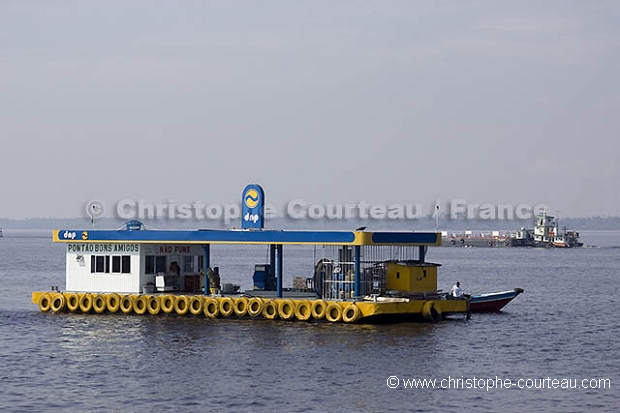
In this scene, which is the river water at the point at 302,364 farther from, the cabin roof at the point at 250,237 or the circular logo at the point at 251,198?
the circular logo at the point at 251,198

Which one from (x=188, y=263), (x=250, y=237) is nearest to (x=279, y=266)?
(x=250, y=237)

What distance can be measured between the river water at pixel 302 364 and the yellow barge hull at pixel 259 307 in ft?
1.95

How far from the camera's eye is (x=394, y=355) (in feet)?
154

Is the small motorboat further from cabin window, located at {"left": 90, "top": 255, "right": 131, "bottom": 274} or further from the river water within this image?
cabin window, located at {"left": 90, "top": 255, "right": 131, "bottom": 274}

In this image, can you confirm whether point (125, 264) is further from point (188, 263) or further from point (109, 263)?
point (188, 263)

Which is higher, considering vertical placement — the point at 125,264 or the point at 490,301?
the point at 125,264

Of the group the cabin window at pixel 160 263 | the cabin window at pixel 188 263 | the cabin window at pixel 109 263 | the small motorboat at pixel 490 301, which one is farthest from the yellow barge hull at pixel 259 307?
the small motorboat at pixel 490 301

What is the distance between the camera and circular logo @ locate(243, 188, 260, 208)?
58981 mm

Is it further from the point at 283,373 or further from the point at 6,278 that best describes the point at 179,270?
the point at 6,278

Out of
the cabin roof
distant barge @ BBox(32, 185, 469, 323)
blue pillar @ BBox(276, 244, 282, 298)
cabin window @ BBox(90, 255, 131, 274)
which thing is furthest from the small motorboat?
cabin window @ BBox(90, 255, 131, 274)

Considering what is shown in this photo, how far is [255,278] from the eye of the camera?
6116 centimetres

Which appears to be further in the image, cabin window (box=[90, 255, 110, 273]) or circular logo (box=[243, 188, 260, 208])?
cabin window (box=[90, 255, 110, 273])

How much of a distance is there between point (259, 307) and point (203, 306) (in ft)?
11.7

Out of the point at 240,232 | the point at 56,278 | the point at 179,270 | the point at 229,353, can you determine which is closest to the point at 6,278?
the point at 56,278
